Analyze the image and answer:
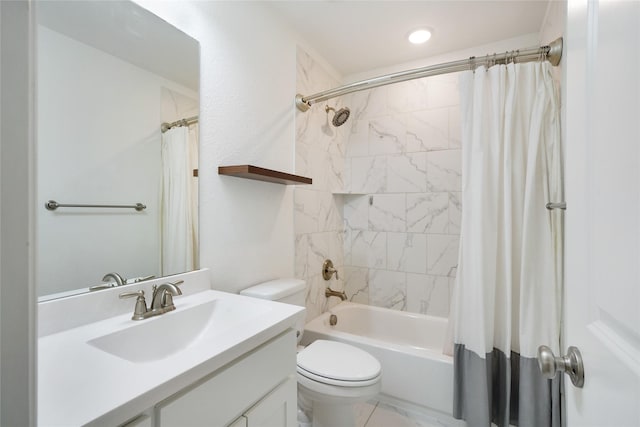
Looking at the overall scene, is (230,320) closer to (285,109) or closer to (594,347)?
(594,347)

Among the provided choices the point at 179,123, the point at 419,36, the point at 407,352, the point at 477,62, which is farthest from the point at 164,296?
the point at 419,36

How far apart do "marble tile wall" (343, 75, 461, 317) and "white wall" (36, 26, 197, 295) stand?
1.80 metres

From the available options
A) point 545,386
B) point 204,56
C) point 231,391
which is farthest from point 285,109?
point 545,386

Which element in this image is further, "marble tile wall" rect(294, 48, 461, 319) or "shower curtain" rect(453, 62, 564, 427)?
"marble tile wall" rect(294, 48, 461, 319)

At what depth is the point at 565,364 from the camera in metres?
0.55

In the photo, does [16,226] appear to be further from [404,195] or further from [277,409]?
[404,195]

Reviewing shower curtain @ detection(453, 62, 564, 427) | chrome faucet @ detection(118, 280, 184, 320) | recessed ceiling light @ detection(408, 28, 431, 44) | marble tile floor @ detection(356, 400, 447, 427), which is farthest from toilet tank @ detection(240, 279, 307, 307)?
recessed ceiling light @ detection(408, 28, 431, 44)

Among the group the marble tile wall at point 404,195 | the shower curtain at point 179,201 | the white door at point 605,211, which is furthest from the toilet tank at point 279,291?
the white door at point 605,211

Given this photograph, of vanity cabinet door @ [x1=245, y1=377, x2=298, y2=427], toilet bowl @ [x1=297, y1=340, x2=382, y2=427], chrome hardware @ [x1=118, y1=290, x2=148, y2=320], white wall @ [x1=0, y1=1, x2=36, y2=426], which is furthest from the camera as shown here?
toilet bowl @ [x1=297, y1=340, x2=382, y2=427]

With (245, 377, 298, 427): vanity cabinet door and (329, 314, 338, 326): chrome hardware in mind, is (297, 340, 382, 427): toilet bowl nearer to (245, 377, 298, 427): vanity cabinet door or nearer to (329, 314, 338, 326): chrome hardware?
(245, 377, 298, 427): vanity cabinet door

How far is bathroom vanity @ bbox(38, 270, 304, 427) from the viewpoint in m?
0.55

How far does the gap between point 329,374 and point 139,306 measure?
0.88 m

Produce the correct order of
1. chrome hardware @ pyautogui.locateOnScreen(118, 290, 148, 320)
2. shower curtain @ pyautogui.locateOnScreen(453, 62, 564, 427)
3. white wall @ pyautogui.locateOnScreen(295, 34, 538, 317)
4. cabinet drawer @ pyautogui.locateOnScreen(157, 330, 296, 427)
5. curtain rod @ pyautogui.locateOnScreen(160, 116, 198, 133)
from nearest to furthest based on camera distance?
cabinet drawer @ pyautogui.locateOnScreen(157, 330, 296, 427)
chrome hardware @ pyautogui.locateOnScreen(118, 290, 148, 320)
curtain rod @ pyautogui.locateOnScreen(160, 116, 198, 133)
shower curtain @ pyautogui.locateOnScreen(453, 62, 564, 427)
white wall @ pyautogui.locateOnScreen(295, 34, 538, 317)

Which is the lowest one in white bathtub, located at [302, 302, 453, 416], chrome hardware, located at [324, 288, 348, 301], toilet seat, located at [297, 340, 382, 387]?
white bathtub, located at [302, 302, 453, 416]
